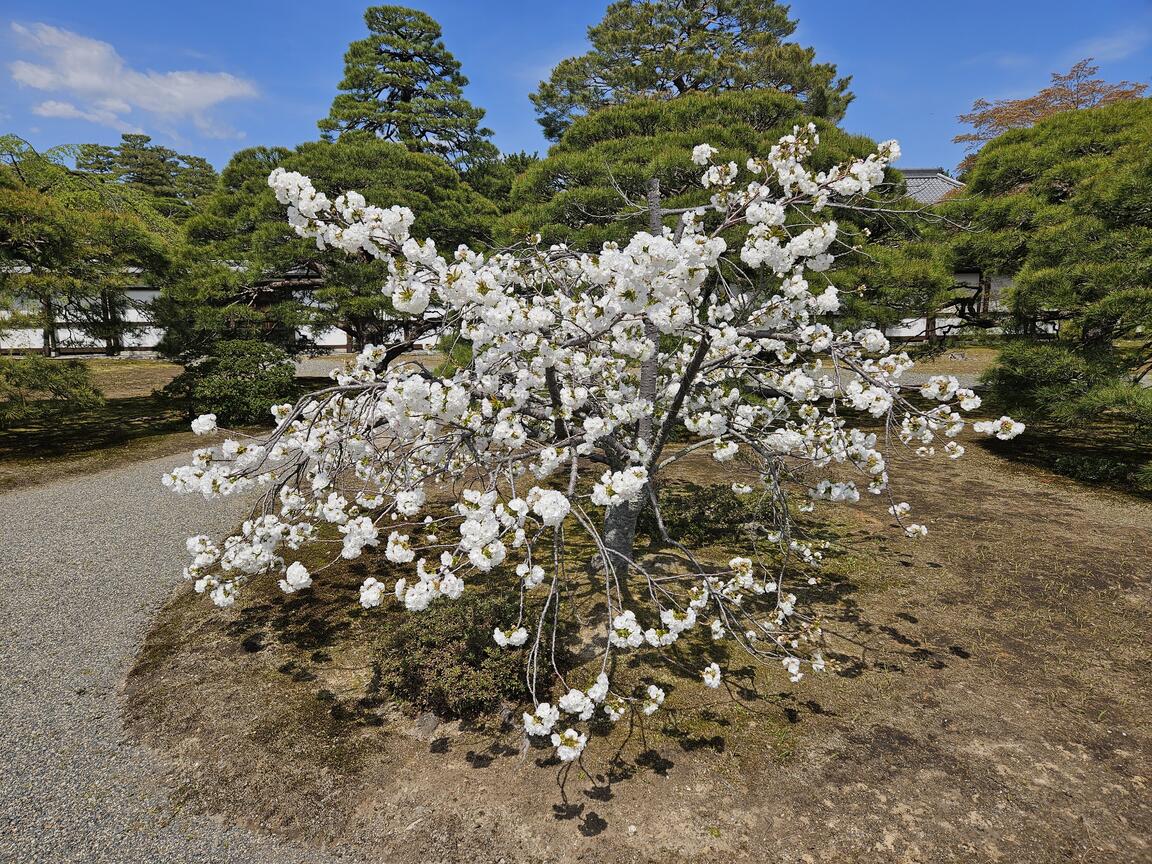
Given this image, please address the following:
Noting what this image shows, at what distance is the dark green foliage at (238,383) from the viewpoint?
34.8 feet

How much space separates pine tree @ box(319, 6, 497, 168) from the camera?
52.7ft

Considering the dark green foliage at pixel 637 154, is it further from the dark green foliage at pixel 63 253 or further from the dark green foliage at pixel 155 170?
the dark green foliage at pixel 155 170

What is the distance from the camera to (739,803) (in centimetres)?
268

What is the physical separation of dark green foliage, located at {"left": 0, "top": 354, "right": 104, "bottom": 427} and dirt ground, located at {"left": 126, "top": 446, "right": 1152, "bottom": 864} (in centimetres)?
607

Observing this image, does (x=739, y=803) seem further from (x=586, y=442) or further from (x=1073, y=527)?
(x=1073, y=527)

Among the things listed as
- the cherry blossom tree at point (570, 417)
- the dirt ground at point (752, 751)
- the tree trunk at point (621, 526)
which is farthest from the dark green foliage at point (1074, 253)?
the tree trunk at point (621, 526)

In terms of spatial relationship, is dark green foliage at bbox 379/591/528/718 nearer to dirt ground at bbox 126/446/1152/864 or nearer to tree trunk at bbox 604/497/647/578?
dirt ground at bbox 126/446/1152/864

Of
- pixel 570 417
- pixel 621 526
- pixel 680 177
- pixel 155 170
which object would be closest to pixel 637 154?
pixel 680 177

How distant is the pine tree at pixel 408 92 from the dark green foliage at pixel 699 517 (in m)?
14.5

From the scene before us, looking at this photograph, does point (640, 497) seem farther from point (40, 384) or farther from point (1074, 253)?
point (40, 384)

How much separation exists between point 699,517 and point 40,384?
9.47 meters

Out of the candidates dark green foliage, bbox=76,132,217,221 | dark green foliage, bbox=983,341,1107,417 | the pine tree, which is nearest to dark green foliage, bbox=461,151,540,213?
the pine tree

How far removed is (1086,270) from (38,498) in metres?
13.4

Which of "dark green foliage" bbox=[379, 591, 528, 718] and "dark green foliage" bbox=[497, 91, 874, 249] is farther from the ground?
"dark green foliage" bbox=[497, 91, 874, 249]
